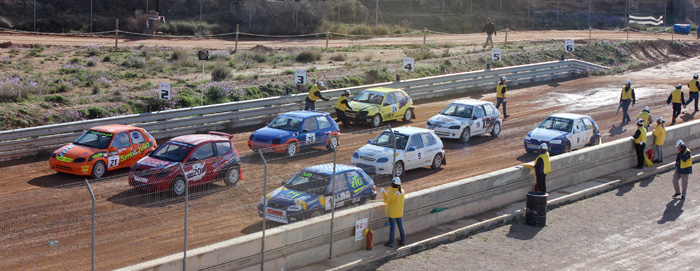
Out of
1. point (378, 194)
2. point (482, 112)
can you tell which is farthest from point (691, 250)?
point (482, 112)

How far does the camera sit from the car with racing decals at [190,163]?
16.6 m

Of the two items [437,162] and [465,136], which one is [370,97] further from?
[437,162]

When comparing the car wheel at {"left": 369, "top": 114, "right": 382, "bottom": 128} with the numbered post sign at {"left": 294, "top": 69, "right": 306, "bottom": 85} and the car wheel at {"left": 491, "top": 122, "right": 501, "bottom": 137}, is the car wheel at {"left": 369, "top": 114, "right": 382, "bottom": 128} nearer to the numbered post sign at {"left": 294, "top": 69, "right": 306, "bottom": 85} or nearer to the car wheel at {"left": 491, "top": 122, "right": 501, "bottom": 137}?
the numbered post sign at {"left": 294, "top": 69, "right": 306, "bottom": 85}

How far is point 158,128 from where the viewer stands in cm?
2533

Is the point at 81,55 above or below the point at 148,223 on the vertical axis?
above

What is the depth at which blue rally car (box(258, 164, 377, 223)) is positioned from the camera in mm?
15492

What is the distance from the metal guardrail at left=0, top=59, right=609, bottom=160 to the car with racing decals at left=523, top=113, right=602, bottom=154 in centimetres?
918

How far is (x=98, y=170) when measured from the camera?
20.3 m

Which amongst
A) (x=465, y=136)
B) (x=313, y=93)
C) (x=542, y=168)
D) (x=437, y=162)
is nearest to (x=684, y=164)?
(x=542, y=168)

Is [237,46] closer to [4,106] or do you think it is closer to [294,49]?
[294,49]

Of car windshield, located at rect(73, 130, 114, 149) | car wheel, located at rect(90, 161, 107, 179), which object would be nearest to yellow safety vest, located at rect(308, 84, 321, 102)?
car windshield, located at rect(73, 130, 114, 149)

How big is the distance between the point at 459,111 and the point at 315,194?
39.7ft

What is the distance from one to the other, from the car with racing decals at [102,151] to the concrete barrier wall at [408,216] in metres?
8.00

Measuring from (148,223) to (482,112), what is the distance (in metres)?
16.1
